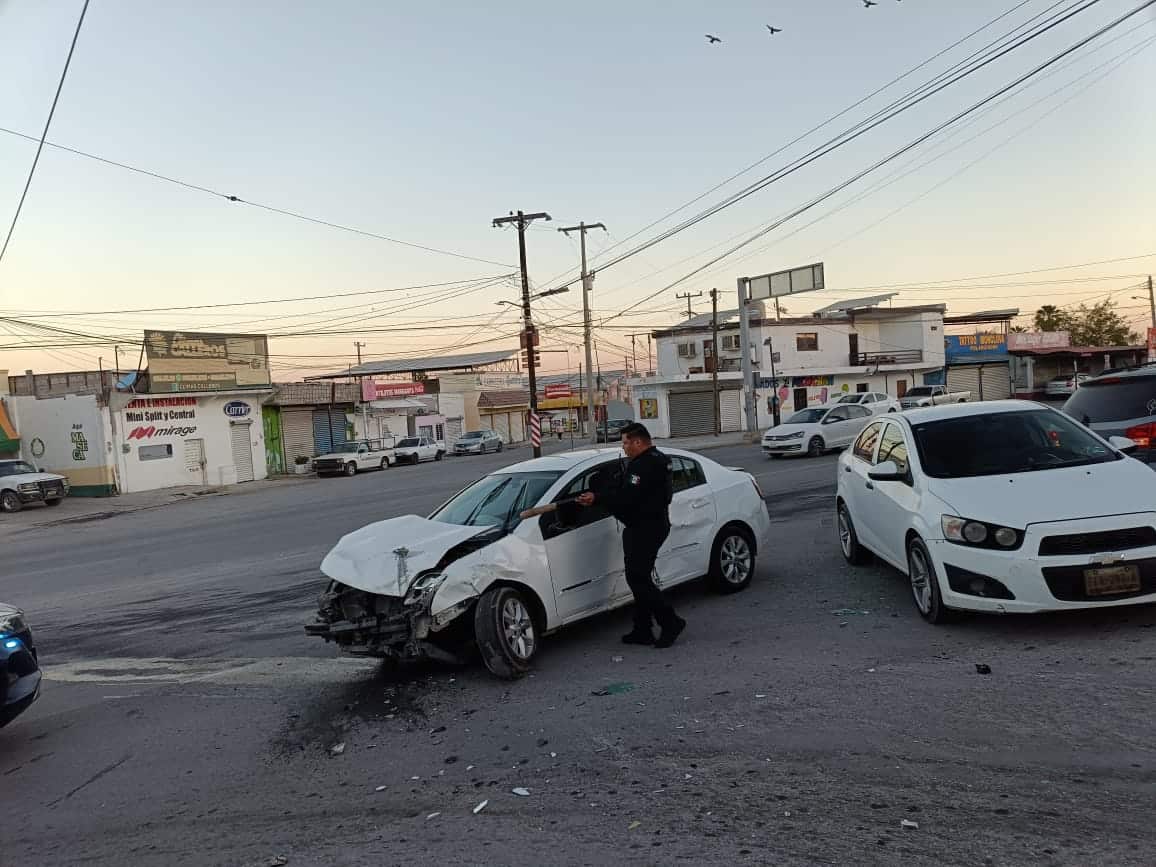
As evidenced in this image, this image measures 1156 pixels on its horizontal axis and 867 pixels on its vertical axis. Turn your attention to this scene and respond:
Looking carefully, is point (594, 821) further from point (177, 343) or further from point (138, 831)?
point (177, 343)

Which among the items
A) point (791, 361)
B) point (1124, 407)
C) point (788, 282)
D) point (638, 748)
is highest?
point (788, 282)

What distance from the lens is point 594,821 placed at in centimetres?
397

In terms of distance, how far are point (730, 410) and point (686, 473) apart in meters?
51.6

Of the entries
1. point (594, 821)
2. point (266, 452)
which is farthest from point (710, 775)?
point (266, 452)

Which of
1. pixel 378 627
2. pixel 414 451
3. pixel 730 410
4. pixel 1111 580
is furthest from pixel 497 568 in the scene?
pixel 730 410

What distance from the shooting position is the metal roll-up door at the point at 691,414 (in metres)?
58.0

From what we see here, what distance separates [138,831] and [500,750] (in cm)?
181

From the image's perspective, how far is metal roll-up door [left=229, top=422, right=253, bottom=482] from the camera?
42219 mm

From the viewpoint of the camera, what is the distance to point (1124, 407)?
999cm

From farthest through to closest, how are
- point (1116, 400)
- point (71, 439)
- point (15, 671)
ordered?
1. point (71, 439)
2. point (1116, 400)
3. point (15, 671)

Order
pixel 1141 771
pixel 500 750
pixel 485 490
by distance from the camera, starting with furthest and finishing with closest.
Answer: pixel 485 490 → pixel 500 750 → pixel 1141 771

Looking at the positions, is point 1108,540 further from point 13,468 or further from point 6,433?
point 6,433

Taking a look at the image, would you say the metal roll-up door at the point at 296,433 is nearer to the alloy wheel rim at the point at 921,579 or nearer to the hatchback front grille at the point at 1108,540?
the alloy wheel rim at the point at 921,579

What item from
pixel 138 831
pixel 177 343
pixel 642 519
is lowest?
pixel 138 831
